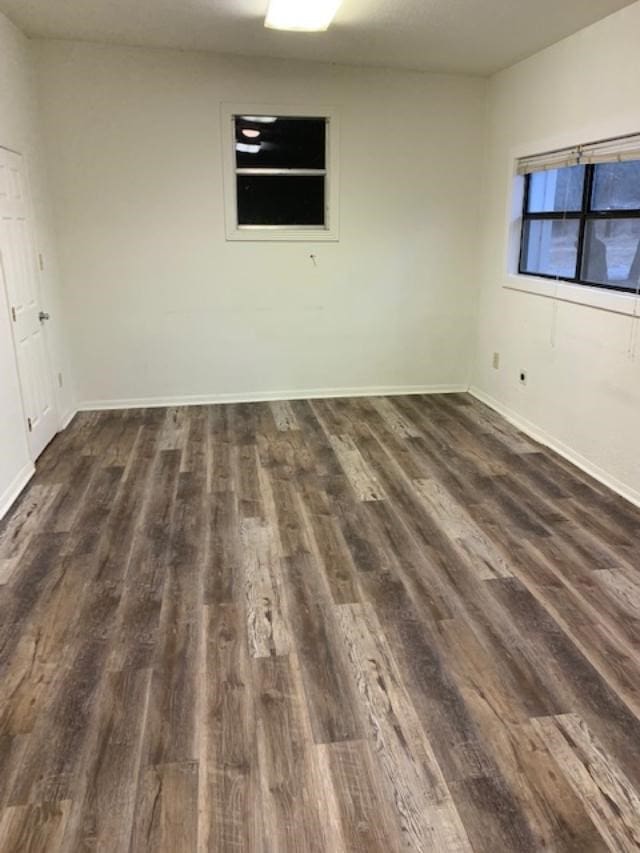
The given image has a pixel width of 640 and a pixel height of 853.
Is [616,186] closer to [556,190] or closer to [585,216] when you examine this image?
[585,216]

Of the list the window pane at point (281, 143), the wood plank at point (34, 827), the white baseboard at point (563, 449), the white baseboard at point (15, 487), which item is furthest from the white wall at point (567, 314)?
the white baseboard at point (15, 487)

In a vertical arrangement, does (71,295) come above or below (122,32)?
below

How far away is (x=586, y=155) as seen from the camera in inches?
153

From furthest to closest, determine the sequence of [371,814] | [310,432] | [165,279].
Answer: [165,279] → [310,432] → [371,814]

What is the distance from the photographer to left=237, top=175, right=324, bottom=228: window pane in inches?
200

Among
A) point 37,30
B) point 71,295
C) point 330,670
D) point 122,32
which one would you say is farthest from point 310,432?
point 37,30

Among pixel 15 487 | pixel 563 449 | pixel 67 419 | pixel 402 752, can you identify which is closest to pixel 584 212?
pixel 563 449

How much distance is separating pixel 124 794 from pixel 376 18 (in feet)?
13.5

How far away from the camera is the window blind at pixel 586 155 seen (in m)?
3.50

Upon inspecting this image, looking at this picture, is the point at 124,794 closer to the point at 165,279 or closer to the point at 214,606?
the point at 214,606

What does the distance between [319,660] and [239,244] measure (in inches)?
148

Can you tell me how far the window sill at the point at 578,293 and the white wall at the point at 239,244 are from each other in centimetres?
89

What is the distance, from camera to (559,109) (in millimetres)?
4152

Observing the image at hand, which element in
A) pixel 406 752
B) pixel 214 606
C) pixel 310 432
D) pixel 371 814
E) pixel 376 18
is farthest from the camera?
pixel 310 432
